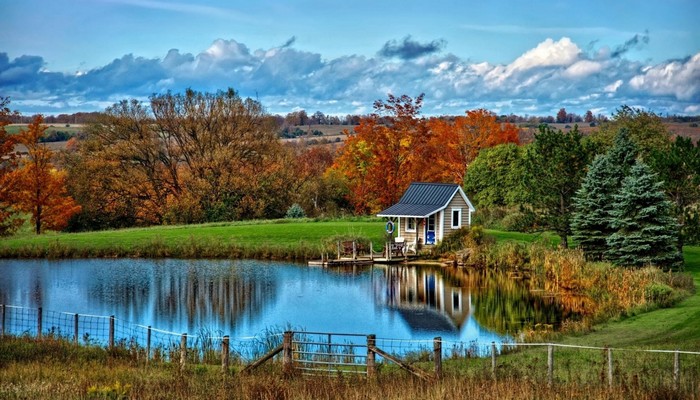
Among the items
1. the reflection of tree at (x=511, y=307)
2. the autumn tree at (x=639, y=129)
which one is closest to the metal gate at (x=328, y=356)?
the reflection of tree at (x=511, y=307)

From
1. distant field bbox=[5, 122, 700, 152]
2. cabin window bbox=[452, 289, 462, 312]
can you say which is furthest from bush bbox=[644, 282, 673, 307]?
distant field bbox=[5, 122, 700, 152]

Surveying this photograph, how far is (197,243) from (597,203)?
23344mm

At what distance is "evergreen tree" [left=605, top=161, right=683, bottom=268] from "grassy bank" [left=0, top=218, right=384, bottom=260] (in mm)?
17227

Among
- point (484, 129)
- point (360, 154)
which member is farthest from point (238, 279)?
point (484, 129)

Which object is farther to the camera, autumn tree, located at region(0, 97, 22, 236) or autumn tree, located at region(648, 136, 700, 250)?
autumn tree, located at region(0, 97, 22, 236)

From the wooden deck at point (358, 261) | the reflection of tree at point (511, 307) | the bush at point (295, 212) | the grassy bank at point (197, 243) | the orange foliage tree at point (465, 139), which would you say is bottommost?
the reflection of tree at point (511, 307)

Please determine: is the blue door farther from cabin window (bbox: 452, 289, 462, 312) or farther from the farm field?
the farm field

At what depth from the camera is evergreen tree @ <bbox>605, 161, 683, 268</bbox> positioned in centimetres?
3138

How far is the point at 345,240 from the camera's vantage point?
4522 cm

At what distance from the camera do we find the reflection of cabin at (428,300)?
27.0 meters

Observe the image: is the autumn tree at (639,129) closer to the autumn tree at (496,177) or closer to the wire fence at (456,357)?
the autumn tree at (496,177)

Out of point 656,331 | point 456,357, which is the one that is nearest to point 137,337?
point 456,357

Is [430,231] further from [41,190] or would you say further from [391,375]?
[391,375]

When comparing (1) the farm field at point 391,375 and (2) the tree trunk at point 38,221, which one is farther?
(2) the tree trunk at point 38,221
